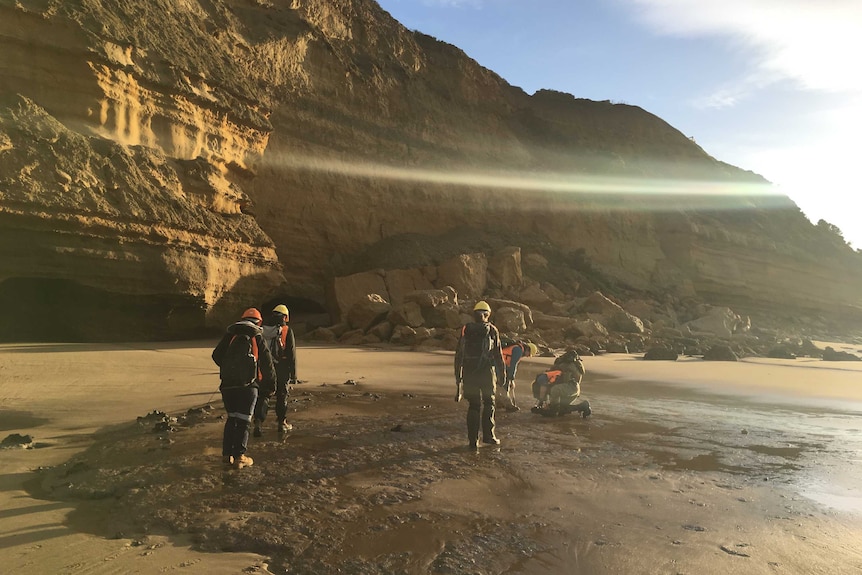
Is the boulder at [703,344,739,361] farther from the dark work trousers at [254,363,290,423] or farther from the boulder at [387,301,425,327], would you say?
the dark work trousers at [254,363,290,423]

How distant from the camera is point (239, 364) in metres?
4.97

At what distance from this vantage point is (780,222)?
3841 cm

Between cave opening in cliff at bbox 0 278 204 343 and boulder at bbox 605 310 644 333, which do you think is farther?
boulder at bbox 605 310 644 333

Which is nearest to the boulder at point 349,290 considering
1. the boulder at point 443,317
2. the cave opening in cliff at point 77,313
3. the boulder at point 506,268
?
the boulder at point 443,317

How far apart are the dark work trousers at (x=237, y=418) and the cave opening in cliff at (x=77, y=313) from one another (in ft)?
34.1

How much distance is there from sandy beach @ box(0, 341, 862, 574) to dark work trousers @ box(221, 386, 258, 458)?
0.21m

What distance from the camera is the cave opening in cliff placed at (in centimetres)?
1292

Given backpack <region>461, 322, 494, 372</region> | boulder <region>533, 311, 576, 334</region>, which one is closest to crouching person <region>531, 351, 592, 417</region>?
backpack <region>461, 322, 494, 372</region>

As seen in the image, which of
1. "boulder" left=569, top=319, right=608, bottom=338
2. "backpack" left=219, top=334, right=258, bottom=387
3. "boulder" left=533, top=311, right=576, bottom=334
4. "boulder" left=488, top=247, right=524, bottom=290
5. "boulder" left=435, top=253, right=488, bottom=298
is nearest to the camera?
"backpack" left=219, top=334, right=258, bottom=387

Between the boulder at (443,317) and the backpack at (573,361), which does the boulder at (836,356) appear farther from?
the backpack at (573,361)

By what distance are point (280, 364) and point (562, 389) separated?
373 centimetres

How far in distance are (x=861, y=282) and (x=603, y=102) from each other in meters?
20.6

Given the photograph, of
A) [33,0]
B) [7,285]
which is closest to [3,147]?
[7,285]

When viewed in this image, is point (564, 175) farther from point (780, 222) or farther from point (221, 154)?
point (221, 154)
